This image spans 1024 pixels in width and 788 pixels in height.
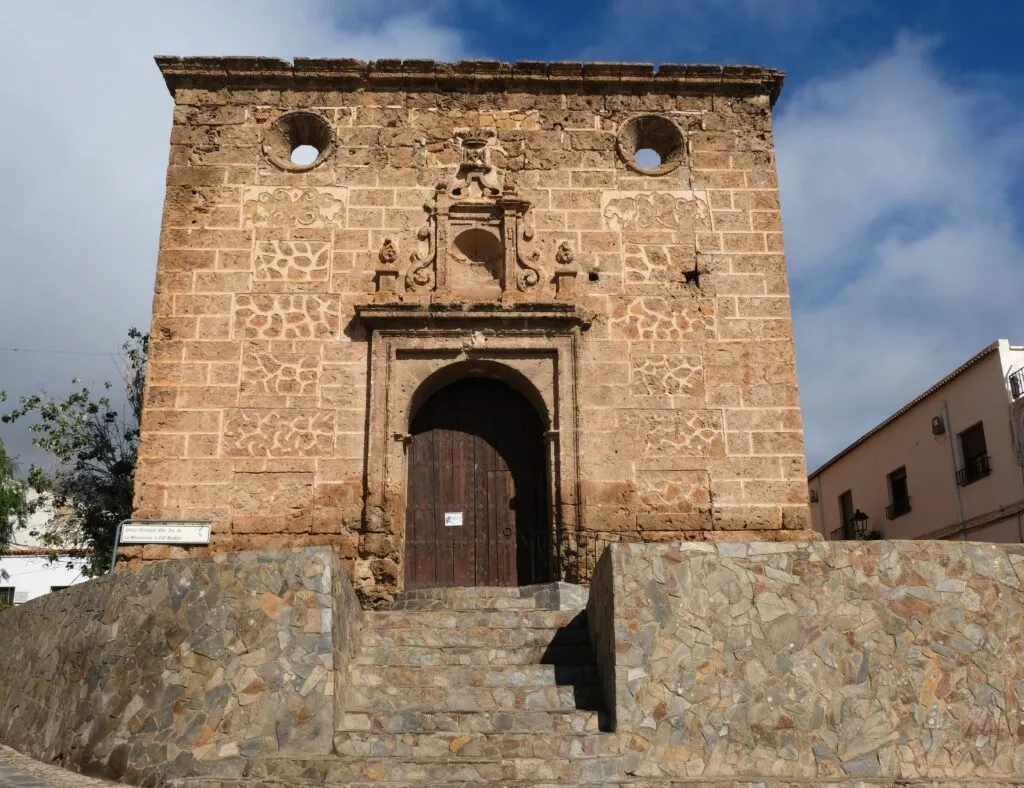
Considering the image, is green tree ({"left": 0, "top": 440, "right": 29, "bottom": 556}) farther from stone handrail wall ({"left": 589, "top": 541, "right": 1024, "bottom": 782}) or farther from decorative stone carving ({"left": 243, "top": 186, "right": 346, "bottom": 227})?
stone handrail wall ({"left": 589, "top": 541, "right": 1024, "bottom": 782})

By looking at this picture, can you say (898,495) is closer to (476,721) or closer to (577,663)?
(577,663)

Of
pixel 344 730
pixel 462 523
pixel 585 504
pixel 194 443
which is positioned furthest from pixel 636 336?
pixel 344 730

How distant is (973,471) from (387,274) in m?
11.8

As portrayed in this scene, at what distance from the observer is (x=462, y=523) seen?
906cm

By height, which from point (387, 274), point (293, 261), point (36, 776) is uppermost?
point (293, 261)

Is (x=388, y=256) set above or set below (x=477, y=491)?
above

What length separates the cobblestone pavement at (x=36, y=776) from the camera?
5.59 metres

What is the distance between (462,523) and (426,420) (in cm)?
107

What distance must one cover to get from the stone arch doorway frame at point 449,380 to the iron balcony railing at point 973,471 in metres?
10.2

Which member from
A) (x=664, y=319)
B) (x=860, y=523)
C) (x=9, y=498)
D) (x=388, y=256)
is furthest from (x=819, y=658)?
(x=9, y=498)

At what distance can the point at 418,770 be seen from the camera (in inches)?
211

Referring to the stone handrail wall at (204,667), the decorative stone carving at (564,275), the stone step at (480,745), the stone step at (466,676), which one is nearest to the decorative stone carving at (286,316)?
the decorative stone carving at (564,275)

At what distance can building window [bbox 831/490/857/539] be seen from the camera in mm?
20750

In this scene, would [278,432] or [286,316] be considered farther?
[286,316]
